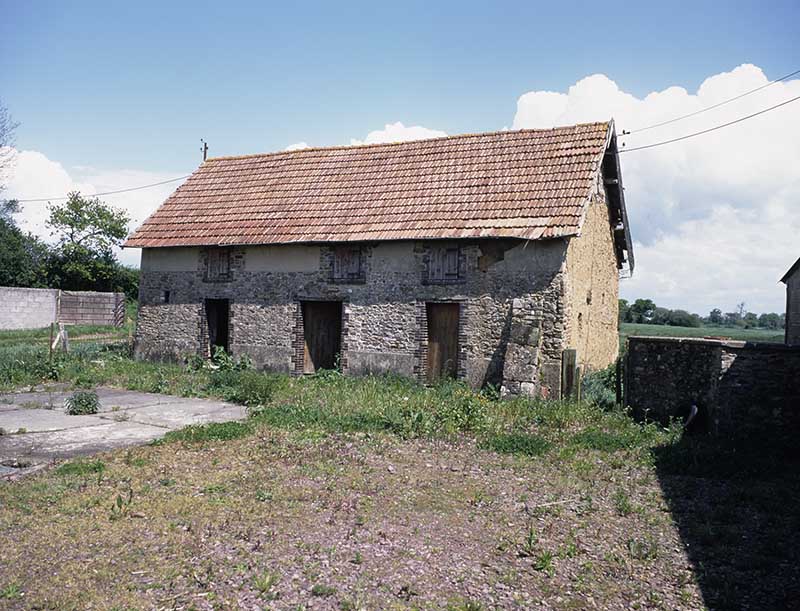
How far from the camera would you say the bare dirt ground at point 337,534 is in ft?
17.1

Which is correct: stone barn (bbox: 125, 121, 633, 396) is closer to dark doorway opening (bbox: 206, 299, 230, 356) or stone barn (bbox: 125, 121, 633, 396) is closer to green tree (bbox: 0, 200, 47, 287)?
dark doorway opening (bbox: 206, 299, 230, 356)

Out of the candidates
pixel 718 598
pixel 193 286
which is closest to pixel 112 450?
pixel 718 598

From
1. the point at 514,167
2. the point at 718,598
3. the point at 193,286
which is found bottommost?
the point at 718,598

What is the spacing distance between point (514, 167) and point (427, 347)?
5.04 metres

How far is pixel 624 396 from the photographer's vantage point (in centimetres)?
1335

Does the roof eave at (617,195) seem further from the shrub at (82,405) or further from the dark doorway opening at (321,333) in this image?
the shrub at (82,405)

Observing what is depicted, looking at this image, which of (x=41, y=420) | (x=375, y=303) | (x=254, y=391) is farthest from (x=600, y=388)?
(x=41, y=420)

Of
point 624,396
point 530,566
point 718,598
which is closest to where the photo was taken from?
point 718,598

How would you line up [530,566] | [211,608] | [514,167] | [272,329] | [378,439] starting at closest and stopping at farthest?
[211,608], [530,566], [378,439], [514,167], [272,329]

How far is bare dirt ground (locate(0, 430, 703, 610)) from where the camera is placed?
17.1 feet

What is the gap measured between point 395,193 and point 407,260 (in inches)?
94.2

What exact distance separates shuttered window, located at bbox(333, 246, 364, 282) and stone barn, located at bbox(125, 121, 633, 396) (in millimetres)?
40

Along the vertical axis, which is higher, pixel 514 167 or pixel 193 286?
pixel 514 167

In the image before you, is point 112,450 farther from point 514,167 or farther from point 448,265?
point 514,167
